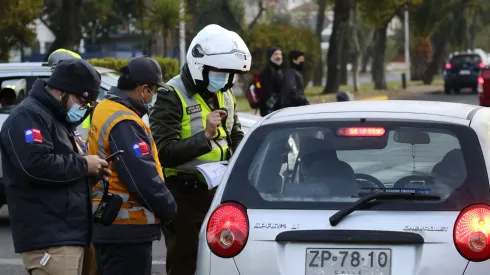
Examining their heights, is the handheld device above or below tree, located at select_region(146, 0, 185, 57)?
below

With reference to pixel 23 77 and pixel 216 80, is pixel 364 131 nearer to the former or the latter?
pixel 216 80

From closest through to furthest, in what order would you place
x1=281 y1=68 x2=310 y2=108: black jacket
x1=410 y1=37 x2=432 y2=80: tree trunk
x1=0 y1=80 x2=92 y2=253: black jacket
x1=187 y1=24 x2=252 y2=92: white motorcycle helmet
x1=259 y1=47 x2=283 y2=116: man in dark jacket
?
x1=0 y1=80 x2=92 y2=253: black jacket, x1=187 y1=24 x2=252 y2=92: white motorcycle helmet, x1=281 y1=68 x2=310 y2=108: black jacket, x1=259 y1=47 x2=283 y2=116: man in dark jacket, x1=410 y1=37 x2=432 y2=80: tree trunk

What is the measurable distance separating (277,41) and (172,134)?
98.7 ft

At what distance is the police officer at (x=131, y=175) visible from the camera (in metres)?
5.20

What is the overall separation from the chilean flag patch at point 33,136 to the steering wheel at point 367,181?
5.06 ft

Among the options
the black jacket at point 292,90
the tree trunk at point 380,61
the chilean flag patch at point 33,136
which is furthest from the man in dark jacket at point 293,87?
the tree trunk at point 380,61

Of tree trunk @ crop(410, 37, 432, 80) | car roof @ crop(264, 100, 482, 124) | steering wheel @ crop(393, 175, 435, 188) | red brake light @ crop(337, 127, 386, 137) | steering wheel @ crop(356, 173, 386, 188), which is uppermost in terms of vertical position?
car roof @ crop(264, 100, 482, 124)

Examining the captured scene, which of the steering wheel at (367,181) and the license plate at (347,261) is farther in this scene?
the steering wheel at (367,181)

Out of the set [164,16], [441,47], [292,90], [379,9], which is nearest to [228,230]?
[292,90]

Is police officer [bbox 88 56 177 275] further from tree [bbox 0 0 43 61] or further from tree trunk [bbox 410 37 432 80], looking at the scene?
tree trunk [bbox 410 37 432 80]

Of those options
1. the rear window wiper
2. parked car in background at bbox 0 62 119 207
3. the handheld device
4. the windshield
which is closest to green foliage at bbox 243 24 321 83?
the windshield

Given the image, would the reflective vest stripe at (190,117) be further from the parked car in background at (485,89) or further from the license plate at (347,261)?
the parked car in background at (485,89)

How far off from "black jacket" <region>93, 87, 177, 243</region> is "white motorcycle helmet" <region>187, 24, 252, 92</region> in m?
0.91

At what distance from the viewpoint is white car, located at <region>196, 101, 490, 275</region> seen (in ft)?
15.2
